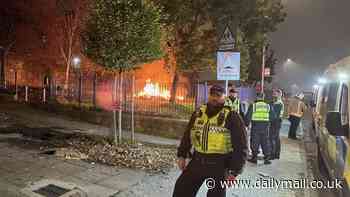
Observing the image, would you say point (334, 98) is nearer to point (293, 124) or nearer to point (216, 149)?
point (216, 149)

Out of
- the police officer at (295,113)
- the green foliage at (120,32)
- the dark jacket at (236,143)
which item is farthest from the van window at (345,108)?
the police officer at (295,113)

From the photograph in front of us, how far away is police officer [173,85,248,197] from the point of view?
12.7 ft

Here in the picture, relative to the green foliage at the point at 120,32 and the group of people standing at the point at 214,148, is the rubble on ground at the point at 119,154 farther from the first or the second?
the group of people standing at the point at 214,148

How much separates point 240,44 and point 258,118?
13310 millimetres

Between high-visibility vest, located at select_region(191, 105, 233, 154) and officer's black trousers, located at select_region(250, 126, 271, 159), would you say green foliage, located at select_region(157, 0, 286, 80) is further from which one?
high-visibility vest, located at select_region(191, 105, 233, 154)

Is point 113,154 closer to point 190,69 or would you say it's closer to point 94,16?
point 94,16

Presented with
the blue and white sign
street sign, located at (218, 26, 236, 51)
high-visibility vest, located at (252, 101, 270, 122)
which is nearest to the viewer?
street sign, located at (218, 26, 236, 51)

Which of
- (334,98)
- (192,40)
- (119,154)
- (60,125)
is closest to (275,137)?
(334,98)

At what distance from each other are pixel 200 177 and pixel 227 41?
187 inches

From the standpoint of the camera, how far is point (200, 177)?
3.93 meters

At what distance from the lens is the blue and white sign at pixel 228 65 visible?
8.18 meters

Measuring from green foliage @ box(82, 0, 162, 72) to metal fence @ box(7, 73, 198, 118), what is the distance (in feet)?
9.49

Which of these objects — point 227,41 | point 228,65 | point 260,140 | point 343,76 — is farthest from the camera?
point 260,140

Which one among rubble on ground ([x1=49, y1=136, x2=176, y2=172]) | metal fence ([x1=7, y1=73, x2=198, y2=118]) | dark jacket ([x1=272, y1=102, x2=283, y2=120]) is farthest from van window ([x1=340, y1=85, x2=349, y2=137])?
metal fence ([x1=7, y1=73, x2=198, y2=118])
